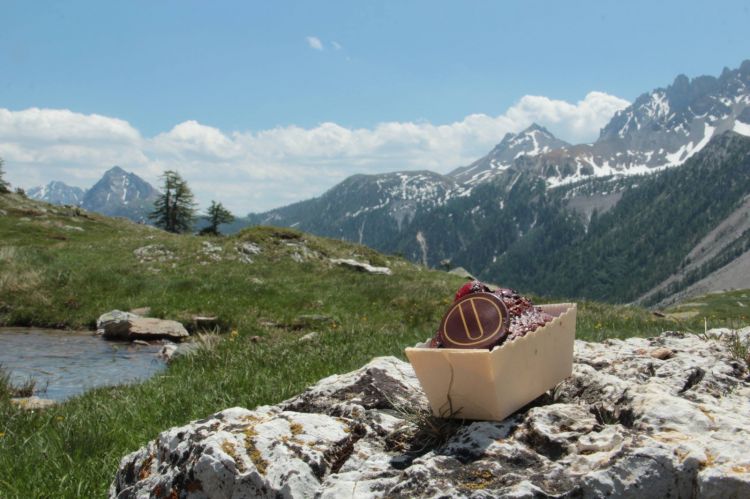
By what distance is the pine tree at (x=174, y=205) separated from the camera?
326ft

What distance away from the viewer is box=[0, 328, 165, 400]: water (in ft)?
37.9

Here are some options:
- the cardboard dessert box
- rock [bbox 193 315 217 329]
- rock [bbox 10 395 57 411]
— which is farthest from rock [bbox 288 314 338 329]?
the cardboard dessert box

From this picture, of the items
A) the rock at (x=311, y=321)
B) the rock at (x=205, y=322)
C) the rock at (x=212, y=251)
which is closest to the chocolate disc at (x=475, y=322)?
the rock at (x=311, y=321)

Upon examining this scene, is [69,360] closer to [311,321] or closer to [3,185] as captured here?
[311,321]

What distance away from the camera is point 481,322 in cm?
383

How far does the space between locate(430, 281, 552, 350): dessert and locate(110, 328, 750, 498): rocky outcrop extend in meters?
0.54

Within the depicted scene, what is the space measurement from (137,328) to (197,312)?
2.72 meters

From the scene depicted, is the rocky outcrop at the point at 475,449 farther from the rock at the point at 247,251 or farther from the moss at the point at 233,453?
the rock at the point at 247,251

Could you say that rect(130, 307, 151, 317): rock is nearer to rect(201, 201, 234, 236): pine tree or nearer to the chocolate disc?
the chocolate disc

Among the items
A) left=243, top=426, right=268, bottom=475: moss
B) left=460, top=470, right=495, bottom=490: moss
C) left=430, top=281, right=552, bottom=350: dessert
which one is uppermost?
left=430, top=281, right=552, bottom=350: dessert

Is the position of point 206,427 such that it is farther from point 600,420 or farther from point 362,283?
point 362,283

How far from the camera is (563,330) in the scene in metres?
4.57

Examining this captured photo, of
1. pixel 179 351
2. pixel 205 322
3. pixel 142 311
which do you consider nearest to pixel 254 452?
pixel 179 351

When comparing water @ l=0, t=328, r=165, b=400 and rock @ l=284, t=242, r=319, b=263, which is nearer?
water @ l=0, t=328, r=165, b=400
